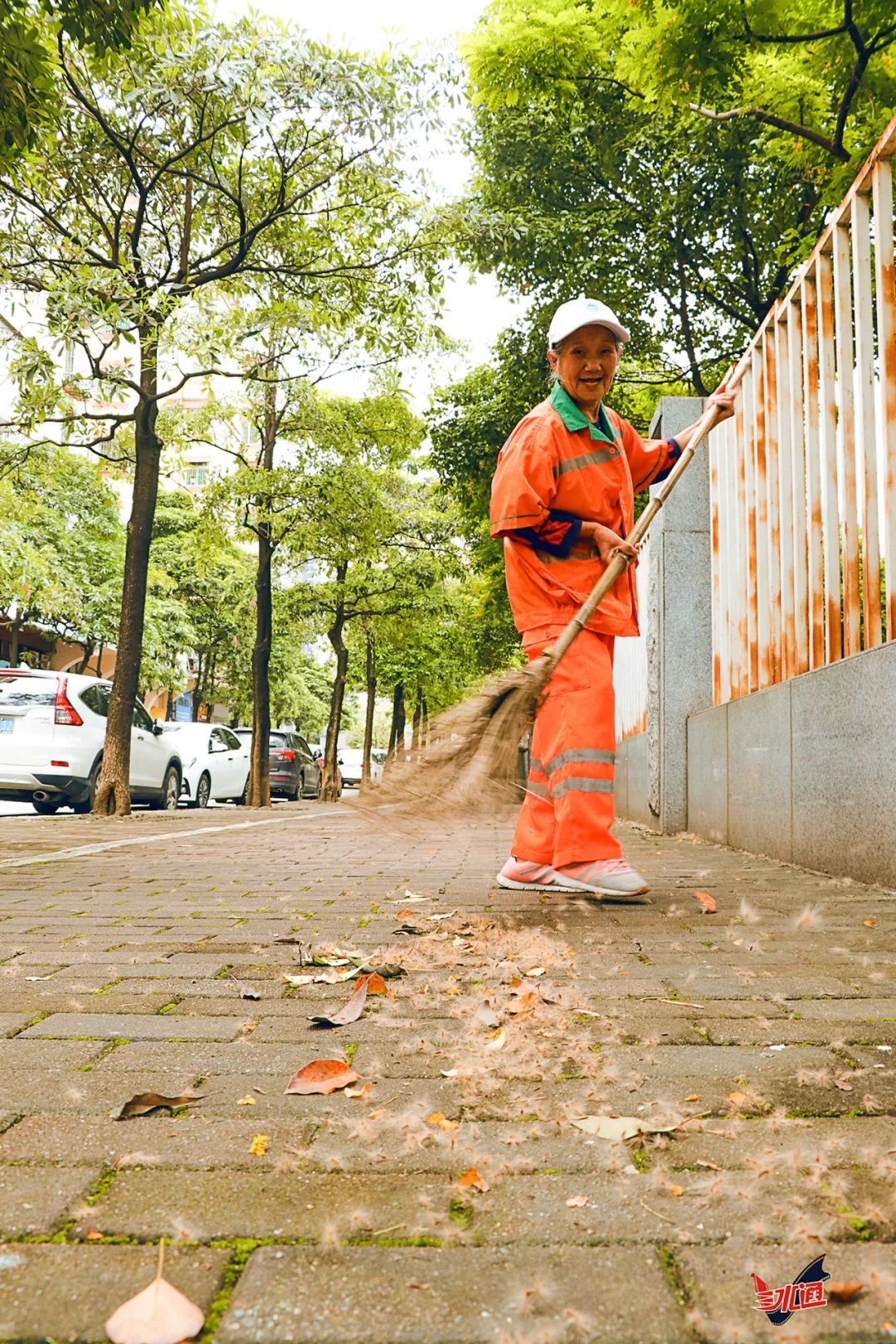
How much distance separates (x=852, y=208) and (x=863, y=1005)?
139 inches

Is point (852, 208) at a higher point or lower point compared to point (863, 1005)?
higher

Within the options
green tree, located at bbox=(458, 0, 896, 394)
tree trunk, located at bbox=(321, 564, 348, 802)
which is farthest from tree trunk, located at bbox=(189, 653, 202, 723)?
green tree, located at bbox=(458, 0, 896, 394)

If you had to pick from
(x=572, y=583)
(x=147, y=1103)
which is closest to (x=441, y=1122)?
(x=147, y=1103)

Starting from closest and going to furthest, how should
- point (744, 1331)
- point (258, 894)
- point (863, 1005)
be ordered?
point (744, 1331) → point (863, 1005) → point (258, 894)

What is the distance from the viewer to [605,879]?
14.0 ft

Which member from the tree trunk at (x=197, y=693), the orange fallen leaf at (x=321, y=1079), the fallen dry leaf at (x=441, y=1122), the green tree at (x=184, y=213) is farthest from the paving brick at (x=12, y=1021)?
the tree trunk at (x=197, y=693)

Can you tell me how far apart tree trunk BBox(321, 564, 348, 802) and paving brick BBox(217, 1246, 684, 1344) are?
68.1ft

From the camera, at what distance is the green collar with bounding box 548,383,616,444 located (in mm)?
4422

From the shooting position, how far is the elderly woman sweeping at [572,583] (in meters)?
4.28

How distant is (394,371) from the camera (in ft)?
56.3

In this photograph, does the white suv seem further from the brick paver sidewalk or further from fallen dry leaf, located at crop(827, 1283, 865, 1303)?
fallen dry leaf, located at crop(827, 1283, 865, 1303)

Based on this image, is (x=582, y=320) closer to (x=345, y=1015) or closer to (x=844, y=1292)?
(x=345, y=1015)

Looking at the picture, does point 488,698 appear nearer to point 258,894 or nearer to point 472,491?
point 258,894

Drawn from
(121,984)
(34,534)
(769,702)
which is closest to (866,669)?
(769,702)
